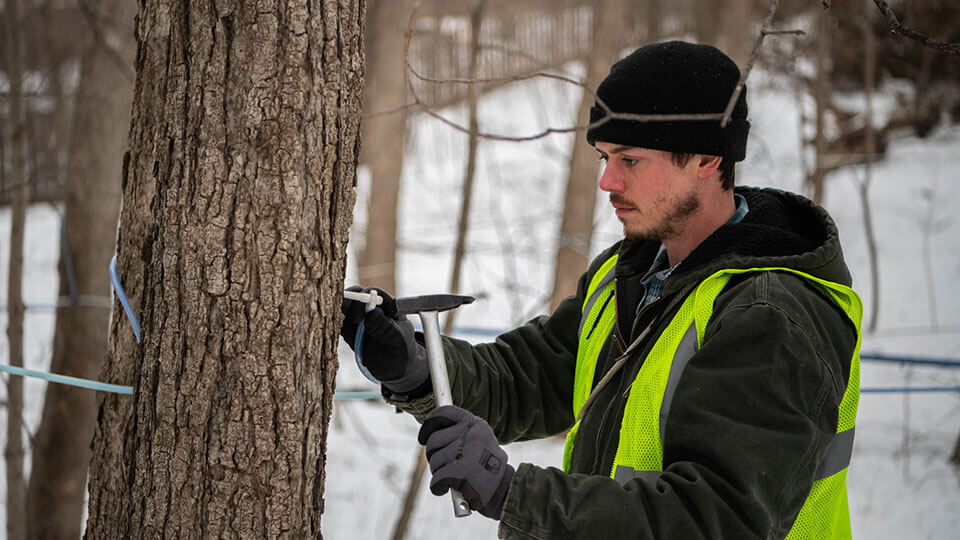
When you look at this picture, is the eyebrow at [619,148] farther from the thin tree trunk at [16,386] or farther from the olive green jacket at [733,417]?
the thin tree trunk at [16,386]

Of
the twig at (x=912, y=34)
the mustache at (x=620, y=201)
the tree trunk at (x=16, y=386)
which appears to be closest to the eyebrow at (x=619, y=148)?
the mustache at (x=620, y=201)

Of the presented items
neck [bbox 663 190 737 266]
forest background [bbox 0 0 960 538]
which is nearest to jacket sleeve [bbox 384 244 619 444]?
neck [bbox 663 190 737 266]

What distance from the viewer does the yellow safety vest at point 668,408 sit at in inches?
67.1

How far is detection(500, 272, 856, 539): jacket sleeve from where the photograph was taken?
1503 mm

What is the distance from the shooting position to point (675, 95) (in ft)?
6.30

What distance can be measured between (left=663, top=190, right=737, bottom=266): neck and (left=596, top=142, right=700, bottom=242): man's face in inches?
0.9

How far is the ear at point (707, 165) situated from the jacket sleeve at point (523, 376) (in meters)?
0.39

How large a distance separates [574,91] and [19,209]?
979cm

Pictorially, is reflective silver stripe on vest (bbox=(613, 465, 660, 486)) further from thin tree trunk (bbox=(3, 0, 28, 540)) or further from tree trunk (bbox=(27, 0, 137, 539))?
tree trunk (bbox=(27, 0, 137, 539))

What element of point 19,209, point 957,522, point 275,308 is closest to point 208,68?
point 275,308

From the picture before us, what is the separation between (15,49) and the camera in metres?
3.56

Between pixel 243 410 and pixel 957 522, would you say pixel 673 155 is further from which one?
pixel 957 522

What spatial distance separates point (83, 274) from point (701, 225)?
348 centimetres

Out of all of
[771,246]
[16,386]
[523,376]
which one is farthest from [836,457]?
[16,386]
